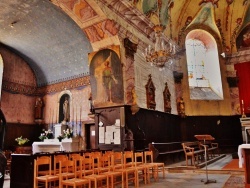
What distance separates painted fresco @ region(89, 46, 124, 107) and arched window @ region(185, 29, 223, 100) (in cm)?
699

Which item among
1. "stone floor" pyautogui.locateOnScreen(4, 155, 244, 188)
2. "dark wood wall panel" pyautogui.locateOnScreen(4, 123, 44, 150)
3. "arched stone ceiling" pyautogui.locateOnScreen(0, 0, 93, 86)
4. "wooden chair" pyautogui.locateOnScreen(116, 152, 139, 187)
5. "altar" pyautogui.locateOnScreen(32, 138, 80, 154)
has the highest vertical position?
"arched stone ceiling" pyautogui.locateOnScreen(0, 0, 93, 86)

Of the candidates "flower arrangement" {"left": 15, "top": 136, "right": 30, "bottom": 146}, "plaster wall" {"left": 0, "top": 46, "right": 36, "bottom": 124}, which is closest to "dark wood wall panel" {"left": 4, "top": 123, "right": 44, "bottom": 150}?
"plaster wall" {"left": 0, "top": 46, "right": 36, "bottom": 124}

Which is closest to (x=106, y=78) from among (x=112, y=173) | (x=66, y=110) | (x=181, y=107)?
(x=66, y=110)

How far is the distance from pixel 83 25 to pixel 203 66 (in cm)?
908

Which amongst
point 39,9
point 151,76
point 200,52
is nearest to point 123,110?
point 151,76

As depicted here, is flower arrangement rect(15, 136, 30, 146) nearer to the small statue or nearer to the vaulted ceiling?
the vaulted ceiling

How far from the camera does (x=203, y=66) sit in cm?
1569

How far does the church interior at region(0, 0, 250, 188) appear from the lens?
9.53m

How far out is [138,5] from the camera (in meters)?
10.5

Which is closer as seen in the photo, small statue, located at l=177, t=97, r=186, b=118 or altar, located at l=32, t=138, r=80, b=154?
altar, located at l=32, t=138, r=80, b=154

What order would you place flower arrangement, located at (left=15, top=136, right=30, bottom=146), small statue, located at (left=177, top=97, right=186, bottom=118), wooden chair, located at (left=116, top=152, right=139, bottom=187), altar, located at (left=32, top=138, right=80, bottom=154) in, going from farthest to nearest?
small statue, located at (left=177, top=97, right=186, bottom=118)
flower arrangement, located at (left=15, top=136, right=30, bottom=146)
altar, located at (left=32, top=138, right=80, bottom=154)
wooden chair, located at (left=116, top=152, right=139, bottom=187)

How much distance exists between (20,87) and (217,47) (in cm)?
1276

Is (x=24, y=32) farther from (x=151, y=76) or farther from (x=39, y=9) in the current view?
(x=151, y=76)

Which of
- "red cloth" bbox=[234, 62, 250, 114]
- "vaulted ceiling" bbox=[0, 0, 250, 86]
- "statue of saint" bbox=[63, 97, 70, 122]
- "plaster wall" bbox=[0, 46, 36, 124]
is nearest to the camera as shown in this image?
"vaulted ceiling" bbox=[0, 0, 250, 86]
